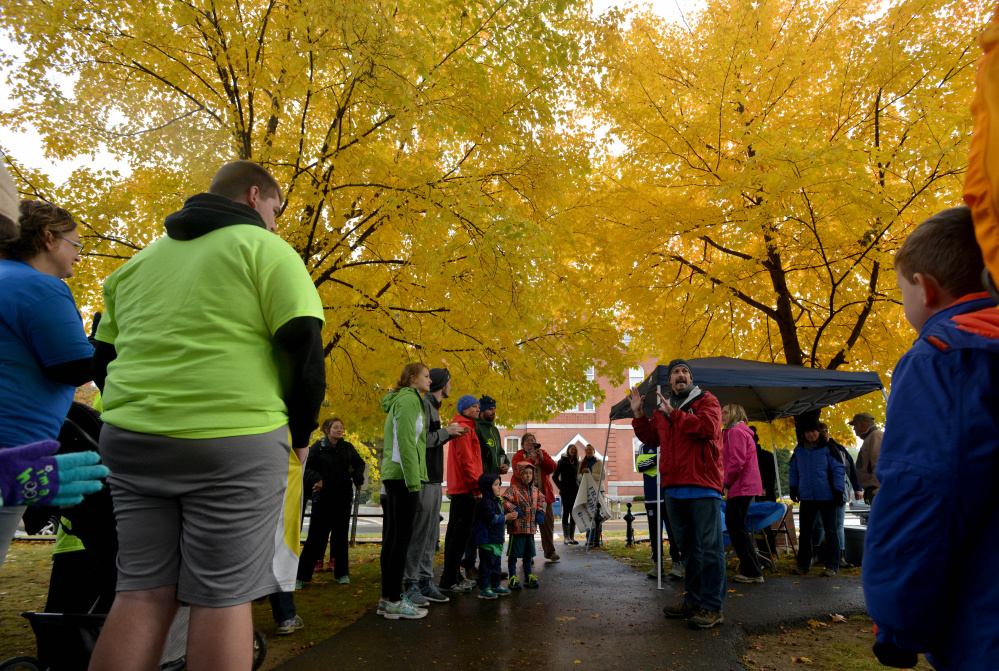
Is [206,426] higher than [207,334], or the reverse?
[207,334]

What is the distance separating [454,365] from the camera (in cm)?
812

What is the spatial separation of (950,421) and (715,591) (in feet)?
13.1

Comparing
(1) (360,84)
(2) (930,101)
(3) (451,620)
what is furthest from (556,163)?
(3) (451,620)

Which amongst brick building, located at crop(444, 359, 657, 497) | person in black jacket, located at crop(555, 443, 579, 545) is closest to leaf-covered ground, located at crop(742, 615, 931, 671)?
person in black jacket, located at crop(555, 443, 579, 545)

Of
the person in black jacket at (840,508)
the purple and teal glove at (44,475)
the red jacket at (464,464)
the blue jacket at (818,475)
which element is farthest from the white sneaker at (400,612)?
the person in black jacket at (840,508)

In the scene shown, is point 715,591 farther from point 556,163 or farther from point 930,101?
point 930,101

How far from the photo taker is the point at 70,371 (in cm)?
222

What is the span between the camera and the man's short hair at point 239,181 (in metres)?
2.29

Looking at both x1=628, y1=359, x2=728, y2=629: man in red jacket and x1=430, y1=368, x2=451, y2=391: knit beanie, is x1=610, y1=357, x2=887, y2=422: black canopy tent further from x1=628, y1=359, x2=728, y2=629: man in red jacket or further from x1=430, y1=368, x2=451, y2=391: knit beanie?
x1=430, y1=368, x2=451, y2=391: knit beanie

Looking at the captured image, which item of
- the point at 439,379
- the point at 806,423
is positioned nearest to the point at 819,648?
the point at 439,379

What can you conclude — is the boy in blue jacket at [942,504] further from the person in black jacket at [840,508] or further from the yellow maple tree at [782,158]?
the person in black jacket at [840,508]

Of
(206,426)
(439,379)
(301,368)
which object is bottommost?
(206,426)

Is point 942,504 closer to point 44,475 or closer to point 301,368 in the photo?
point 301,368

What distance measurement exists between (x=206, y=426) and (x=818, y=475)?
8291mm
